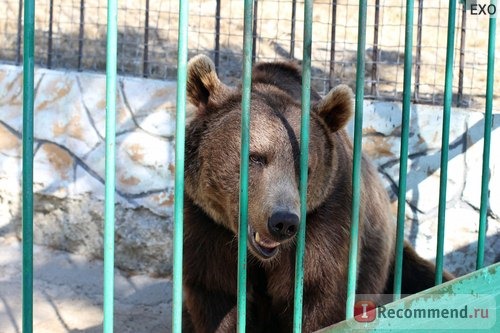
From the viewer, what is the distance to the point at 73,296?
5273mm

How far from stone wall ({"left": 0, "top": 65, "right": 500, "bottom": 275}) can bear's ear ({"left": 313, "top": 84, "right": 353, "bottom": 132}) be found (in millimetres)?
2200

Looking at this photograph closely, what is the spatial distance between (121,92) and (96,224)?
41.7 inches

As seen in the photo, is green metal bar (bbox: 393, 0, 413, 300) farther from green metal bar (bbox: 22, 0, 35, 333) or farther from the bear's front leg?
green metal bar (bbox: 22, 0, 35, 333)

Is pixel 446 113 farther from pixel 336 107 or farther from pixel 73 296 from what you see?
pixel 73 296

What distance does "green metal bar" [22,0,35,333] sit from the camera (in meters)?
1.87

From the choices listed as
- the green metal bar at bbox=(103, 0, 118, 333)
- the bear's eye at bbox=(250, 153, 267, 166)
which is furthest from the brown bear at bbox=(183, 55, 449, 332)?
the green metal bar at bbox=(103, 0, 118, 333)

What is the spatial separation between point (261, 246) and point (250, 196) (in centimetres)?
24

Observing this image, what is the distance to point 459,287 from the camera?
302cm

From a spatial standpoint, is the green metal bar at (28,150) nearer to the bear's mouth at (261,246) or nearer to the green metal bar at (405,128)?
the bear's mouth at (261,246)

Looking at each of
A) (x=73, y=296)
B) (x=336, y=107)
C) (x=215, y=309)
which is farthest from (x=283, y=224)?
(x=73, y=296)

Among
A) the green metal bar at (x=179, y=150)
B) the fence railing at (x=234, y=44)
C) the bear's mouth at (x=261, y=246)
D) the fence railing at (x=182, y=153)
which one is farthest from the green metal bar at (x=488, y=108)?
the fence railing at (x=234, y=44)

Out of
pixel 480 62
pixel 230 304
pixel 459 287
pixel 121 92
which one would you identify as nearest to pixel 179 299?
pixel 459 287

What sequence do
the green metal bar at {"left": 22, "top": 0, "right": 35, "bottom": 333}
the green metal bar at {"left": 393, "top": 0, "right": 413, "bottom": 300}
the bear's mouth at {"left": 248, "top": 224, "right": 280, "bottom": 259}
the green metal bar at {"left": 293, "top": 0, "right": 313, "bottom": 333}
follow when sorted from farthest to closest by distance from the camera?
the bear's mouth at {"left": 248, "top": 224, "right": 280, "bottom": 259}, the green metal bar at {"left": 393, "top": 0, "right": 413, "bottom": 300}, the green metal bar at {"left": 293, "top": 0, "right": 313, "bottom": 333}, the green metal bar at {"left": 22, "top": 0, "right": 35, "bottom": 333}

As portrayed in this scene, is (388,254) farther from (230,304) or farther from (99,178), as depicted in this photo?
(99,178)
